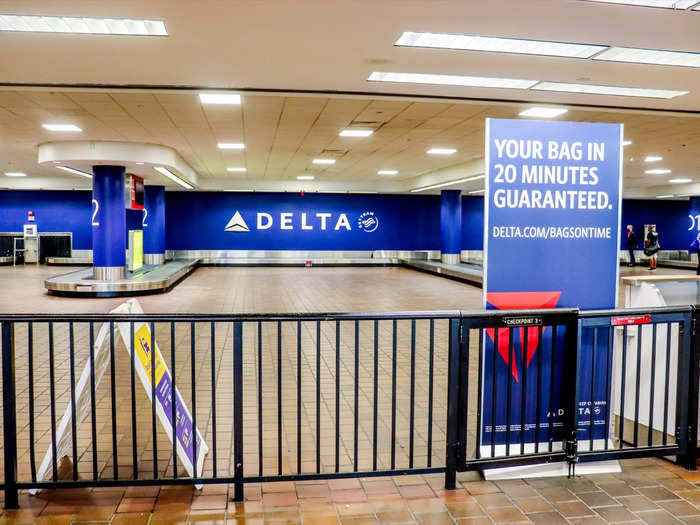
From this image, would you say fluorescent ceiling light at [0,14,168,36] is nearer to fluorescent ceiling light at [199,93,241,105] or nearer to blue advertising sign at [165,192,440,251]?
fluorescent ceiling light at [199,93,241,105]

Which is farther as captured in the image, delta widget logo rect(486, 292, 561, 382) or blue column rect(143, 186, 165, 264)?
blue column rect(143, 186, 165, 264)

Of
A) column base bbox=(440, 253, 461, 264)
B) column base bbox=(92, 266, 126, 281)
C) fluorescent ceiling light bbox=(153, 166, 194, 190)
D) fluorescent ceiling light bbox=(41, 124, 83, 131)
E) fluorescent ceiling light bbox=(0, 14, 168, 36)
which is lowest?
column base bbox=(92, 266, 126, 281)

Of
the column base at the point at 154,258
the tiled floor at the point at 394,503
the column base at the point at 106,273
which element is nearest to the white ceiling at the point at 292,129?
the column base at the point at 106,273

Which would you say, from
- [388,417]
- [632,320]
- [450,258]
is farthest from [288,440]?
[450,258]

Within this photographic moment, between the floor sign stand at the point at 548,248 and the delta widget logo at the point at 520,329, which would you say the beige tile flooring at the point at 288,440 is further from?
the delta widget logo at the point at 520,329

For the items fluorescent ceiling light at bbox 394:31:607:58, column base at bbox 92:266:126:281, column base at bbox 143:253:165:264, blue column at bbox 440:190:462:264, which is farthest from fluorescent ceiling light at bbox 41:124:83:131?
blue column at bbox 440:190:462:264

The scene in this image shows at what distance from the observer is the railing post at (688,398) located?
3.42m

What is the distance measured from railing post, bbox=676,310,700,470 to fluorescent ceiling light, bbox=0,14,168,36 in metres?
4.65

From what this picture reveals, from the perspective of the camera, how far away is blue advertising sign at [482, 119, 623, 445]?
11.0 ft

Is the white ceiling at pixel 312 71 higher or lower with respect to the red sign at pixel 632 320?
higher

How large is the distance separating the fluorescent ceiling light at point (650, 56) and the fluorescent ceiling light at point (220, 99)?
4.62 metres

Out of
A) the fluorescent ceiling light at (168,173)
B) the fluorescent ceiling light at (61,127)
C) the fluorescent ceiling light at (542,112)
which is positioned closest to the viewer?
the fluorescent ceiling light at (542,112)

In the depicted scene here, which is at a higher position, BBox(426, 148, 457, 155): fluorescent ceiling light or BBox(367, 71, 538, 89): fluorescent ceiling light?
A: BBox(426, 148, 457, 155): fluorescent ceiling light

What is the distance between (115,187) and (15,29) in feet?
29.5
